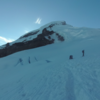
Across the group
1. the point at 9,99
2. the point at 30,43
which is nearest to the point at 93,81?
the point at 9,99

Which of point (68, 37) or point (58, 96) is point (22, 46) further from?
point (58, 96)

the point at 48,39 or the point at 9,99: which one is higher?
the point at 48,39

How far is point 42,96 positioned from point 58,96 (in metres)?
0.82

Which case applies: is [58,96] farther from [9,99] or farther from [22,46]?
[22,46]

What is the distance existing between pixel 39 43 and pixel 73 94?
74.4 feet

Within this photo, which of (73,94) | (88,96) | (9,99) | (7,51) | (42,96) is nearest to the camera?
(88,96)

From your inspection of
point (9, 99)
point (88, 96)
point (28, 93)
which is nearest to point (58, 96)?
point (88, 96)

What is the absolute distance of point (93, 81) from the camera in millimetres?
4531

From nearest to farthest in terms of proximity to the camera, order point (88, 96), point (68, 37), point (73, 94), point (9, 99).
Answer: point (88, 96) < point (73, 94) < point (9, 99) < point (68, 37)

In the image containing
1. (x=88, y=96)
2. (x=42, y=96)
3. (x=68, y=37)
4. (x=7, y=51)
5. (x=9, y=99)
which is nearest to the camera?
(x=88, y=96)

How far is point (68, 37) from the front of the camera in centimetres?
2508

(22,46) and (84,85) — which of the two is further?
(22,46)

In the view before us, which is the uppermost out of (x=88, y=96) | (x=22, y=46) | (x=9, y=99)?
(x=22, y=46)

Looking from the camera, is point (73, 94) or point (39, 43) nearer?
point (73, 94)
